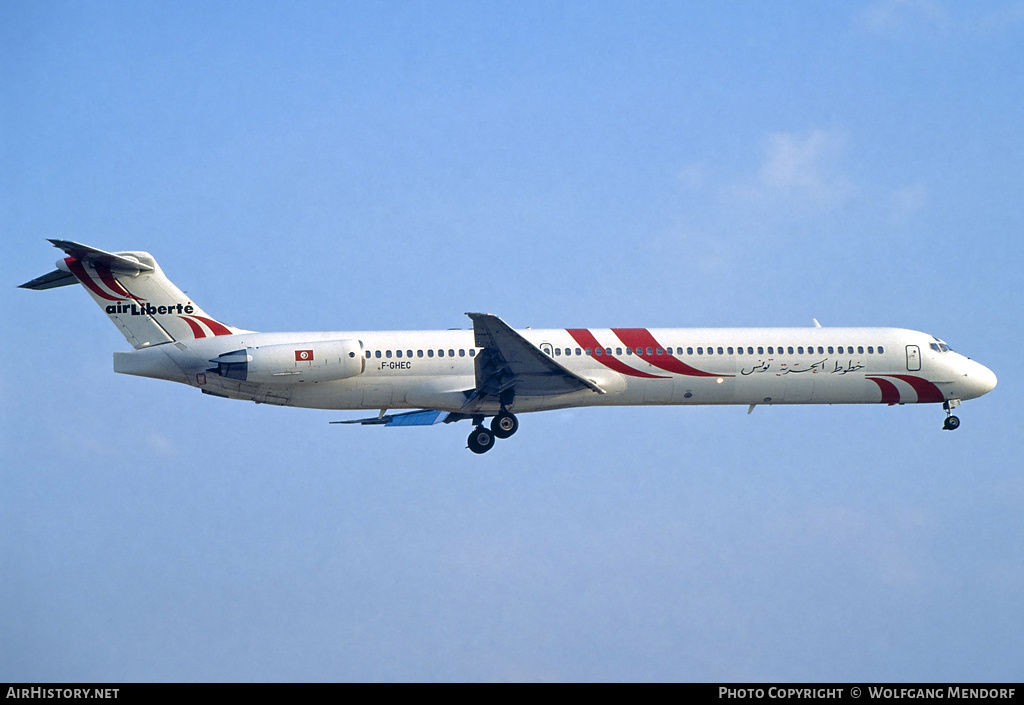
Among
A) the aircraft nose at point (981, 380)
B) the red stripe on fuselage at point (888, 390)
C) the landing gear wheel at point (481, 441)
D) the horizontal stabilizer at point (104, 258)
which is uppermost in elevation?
the horizontal stabilizer at point (104, 258)

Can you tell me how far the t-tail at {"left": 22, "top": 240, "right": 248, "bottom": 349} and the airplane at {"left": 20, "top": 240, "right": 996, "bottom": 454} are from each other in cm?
3

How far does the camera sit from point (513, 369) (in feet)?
107

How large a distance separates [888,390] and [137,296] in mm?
21956

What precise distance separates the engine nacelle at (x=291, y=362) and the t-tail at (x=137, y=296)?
5.41ft

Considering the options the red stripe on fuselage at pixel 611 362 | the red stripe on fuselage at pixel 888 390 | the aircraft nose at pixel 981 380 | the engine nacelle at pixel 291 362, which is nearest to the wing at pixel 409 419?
the engine nacelle at pixel 291 362

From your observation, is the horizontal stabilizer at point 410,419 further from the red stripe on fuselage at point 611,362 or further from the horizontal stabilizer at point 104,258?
the horizontal stabilizer at point 104,258

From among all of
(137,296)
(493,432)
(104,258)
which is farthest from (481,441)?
(104,258)

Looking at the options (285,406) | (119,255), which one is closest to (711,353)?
(285,406)

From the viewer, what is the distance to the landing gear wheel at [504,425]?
110 ft

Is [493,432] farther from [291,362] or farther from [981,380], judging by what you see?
[981,380]

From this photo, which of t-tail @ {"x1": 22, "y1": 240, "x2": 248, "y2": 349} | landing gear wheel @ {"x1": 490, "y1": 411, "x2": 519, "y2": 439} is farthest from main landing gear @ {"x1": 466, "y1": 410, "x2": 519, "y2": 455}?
t-tail @ {"x1": 22, "y1": 240, "x2": 248, "y2": 349}

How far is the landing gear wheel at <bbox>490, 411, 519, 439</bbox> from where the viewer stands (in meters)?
33.5
